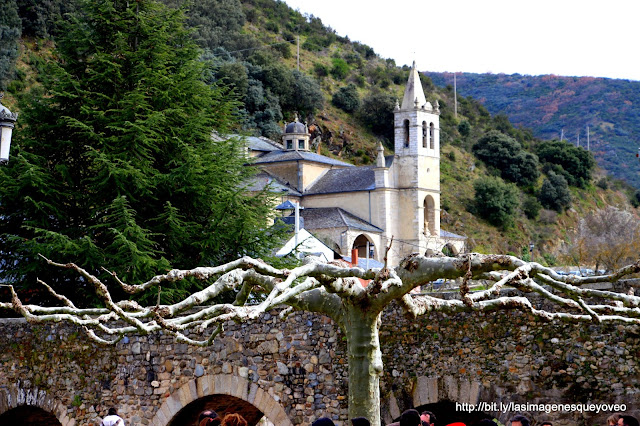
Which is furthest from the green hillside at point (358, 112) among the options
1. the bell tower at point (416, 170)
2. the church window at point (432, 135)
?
the church window at point (432, 135)

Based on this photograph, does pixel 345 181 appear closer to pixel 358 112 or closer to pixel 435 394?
pixel 358 112

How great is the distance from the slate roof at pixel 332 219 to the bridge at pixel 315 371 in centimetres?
4612

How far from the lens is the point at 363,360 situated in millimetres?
9523

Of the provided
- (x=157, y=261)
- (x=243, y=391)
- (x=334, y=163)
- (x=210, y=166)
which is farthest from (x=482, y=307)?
(x=334, y=163)

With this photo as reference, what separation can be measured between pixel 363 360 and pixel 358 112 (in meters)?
83.3

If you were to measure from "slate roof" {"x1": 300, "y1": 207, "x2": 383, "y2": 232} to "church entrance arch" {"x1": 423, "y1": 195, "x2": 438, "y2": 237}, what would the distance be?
4927mm

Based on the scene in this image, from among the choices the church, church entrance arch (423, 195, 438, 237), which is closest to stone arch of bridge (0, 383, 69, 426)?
the church

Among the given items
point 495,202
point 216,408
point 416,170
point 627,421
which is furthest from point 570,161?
point 627,421

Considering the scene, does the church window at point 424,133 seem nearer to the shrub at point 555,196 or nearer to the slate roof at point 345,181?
the slate roof at point 345,181

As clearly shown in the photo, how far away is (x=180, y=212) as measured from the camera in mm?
18844

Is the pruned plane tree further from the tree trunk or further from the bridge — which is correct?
the bridge

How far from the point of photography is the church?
6338 cm

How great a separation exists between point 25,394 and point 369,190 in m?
51.3

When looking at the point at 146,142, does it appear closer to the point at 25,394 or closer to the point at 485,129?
the point at 25,394
